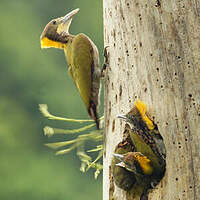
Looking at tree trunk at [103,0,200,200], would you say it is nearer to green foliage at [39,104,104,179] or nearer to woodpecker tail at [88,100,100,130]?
woodpecker tail at [88,100,100,130]

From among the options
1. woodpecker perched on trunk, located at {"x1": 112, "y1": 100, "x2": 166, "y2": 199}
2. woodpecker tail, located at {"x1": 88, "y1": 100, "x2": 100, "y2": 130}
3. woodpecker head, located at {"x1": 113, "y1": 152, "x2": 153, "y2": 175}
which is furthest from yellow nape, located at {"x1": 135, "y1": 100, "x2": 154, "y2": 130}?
woodpecker tail, located at {"x1": 88, "y1": 100, "x2": 100, "y2": 130}

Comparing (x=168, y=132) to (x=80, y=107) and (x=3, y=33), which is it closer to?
(x=80, y=107)

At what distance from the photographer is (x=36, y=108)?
1117 cm

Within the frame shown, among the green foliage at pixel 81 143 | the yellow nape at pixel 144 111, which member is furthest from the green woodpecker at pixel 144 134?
the green foliage at pixel 81 143

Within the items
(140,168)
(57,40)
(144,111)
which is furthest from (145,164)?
(57,40)

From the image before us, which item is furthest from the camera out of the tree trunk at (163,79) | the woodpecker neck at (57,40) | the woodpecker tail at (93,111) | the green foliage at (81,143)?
the woodpecker neck at (57,40)

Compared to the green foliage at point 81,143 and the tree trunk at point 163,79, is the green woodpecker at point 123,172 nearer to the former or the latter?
the tree trunk at point 163,79

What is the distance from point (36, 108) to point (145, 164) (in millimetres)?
8748

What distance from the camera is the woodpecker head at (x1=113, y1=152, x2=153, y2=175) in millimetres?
2551

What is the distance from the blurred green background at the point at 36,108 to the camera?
10.6 meters

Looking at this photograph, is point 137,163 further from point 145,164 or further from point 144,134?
point 144,134

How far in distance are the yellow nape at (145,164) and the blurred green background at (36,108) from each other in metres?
7.69

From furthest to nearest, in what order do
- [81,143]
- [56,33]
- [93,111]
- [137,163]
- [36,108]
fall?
[36,108], [81,143], [56,33], [93,111], [137,163]

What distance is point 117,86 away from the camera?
2.78 meters
